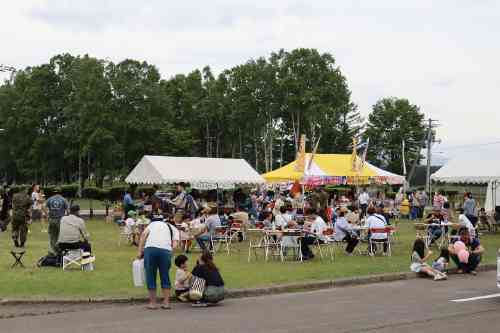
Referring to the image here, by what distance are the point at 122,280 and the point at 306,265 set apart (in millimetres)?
4640

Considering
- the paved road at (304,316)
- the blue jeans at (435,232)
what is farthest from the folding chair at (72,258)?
the blue jeans at (435,232)

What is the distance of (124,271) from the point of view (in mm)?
13672

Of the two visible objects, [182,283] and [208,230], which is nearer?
[182,283]

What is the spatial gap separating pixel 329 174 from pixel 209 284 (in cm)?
2324

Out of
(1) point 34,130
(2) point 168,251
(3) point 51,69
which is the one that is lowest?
(2) point 168,251

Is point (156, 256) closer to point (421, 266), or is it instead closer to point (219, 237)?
point (421, 266)

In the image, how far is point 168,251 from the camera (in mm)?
10172

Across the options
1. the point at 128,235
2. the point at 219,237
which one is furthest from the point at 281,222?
the point at 128,235

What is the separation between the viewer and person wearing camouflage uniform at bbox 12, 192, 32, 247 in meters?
18.4

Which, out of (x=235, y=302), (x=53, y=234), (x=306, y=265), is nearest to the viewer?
(x=235, y=302)

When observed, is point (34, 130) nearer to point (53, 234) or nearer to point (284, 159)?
point (284, 159)

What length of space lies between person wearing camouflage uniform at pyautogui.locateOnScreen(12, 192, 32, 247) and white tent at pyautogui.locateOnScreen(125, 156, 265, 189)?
10.9 m

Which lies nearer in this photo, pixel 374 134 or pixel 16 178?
pixel 16 178

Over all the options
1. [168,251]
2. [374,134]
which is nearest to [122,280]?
[168,251]
